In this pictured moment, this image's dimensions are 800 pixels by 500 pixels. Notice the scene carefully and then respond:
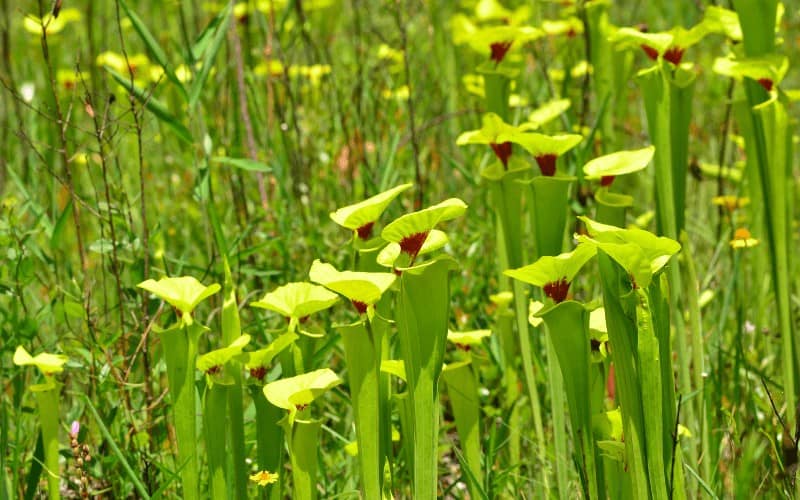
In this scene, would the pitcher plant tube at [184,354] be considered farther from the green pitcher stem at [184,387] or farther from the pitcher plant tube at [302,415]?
the pitcher plant tube at [302,415]

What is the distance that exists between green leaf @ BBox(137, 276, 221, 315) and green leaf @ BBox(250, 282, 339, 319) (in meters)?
0.06

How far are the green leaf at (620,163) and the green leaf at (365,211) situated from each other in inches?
10.3

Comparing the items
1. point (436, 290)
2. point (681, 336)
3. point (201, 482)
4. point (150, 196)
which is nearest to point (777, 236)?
point (681, 336)

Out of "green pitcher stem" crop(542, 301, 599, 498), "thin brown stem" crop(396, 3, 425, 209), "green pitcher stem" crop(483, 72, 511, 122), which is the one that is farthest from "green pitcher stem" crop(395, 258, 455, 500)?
"thin brown stem" crop(396, 3, 425, 209)

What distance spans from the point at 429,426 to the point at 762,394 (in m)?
1.10

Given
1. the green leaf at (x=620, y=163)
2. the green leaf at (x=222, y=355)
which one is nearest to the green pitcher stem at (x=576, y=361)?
the green leaf at (x=620, y=163)

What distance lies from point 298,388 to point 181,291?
0.58 ft

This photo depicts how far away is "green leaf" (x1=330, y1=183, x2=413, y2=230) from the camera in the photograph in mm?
1077

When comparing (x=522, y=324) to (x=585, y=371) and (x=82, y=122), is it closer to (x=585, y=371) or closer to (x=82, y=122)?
(x=585, y=371)

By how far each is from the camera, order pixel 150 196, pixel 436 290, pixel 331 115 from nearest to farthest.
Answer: pixel 436 290, pixel 331 115, pixel 150 196

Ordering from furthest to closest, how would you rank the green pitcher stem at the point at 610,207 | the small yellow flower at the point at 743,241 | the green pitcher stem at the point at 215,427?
1. the small yellow flower at the point at 743,241
2. the green pitcher stem at the point at 610,207
3. the green pitcher stem at the point at 215,427

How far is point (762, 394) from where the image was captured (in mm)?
1957

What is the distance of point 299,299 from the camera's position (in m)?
1.16

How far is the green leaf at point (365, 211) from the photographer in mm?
1077
